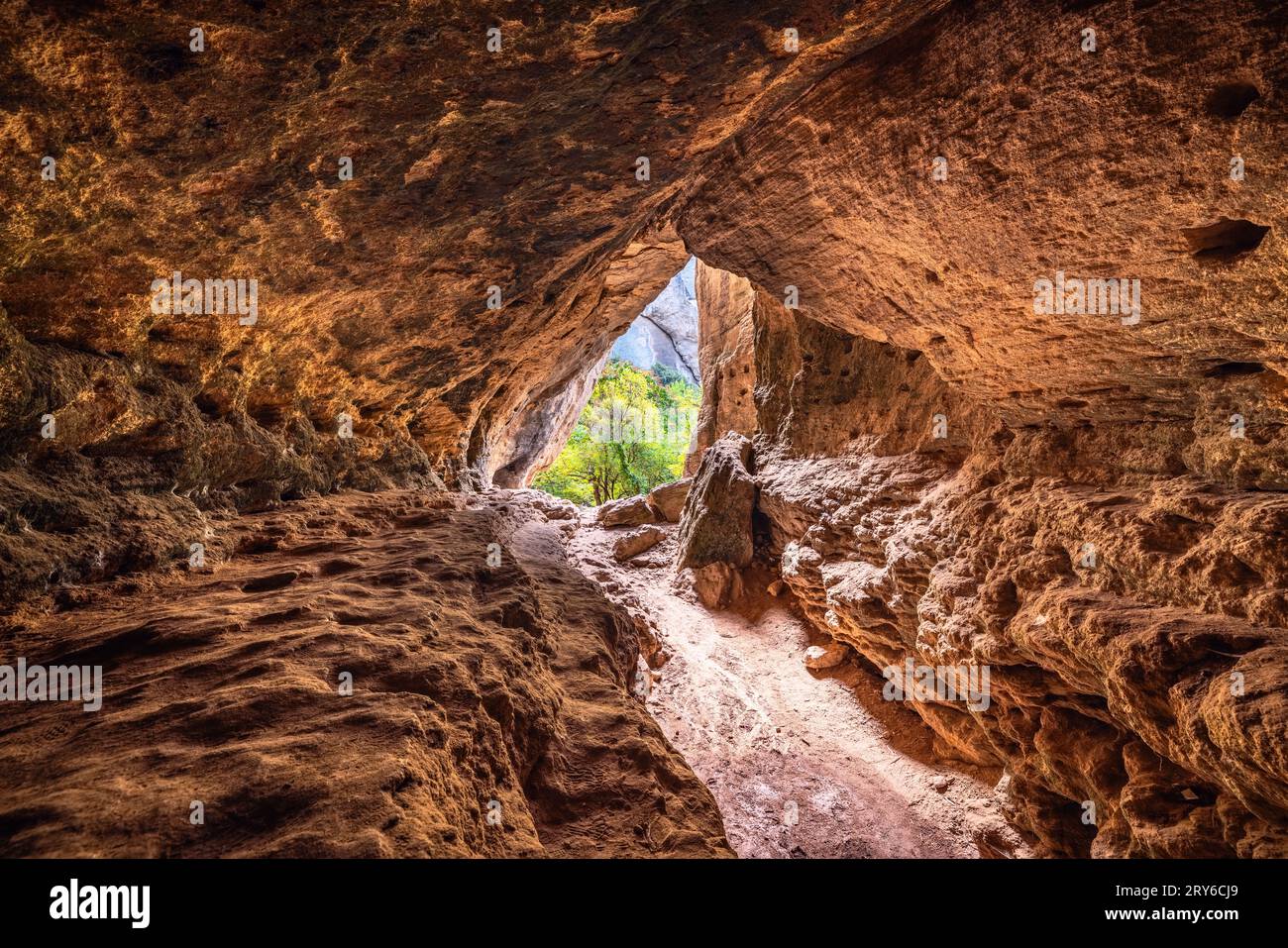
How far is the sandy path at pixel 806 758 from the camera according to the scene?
5719 millimetres

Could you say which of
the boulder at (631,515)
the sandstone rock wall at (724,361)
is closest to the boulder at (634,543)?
the boulder at (631,515)

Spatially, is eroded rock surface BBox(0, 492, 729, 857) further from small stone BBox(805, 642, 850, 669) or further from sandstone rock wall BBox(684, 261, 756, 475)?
sandstone rock wall BBox(684, 261, 756, 475)

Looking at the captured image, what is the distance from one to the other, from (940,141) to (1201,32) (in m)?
1.51

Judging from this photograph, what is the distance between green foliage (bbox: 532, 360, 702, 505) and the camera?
2466 cm

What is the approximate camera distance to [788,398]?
11.5 metres

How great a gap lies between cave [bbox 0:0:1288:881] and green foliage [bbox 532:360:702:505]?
17.5 m

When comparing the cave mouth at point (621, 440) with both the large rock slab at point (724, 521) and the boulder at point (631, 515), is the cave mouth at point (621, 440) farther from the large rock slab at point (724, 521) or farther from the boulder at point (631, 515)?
the large rock slab at point (724, 521)

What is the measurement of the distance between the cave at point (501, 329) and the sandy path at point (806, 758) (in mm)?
66

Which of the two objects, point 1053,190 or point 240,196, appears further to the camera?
Result: point 1053,190

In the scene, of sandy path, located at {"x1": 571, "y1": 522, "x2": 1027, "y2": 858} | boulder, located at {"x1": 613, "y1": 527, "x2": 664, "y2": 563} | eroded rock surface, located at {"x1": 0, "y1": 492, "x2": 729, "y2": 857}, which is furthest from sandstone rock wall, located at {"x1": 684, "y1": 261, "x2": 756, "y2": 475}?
eroded rock surface, located at {"x1": 0, "y1": 492, "x2": 729, "y2": 857}

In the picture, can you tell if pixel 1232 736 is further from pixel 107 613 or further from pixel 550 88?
pixel 107 613

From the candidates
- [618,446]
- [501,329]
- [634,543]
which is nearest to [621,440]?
[618,446]
